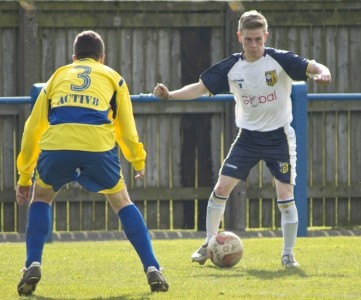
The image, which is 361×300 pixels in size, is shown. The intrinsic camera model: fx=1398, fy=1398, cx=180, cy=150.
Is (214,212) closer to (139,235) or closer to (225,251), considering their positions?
(225,251)

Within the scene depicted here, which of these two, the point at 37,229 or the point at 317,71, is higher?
the point at 317,71

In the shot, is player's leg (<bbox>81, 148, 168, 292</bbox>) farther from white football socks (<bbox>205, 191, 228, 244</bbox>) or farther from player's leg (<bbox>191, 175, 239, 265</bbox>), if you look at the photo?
white football socks (<bbox>205, 191, 228, 244</bbox>)

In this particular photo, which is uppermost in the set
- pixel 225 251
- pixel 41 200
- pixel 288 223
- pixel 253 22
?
pixel 253 22

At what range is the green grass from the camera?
866 centimetres

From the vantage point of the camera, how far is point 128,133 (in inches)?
339

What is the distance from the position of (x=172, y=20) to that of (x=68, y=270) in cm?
443

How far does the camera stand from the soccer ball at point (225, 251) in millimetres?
10328

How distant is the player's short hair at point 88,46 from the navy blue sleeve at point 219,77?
1918 millimetres

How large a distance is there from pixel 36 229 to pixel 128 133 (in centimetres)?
82

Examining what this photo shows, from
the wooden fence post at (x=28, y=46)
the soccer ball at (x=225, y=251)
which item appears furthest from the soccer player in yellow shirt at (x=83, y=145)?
the wooden fence post at (x=28, y=46)

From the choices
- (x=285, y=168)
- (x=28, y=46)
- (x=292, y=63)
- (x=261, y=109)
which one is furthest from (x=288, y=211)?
(x=28, y=46)

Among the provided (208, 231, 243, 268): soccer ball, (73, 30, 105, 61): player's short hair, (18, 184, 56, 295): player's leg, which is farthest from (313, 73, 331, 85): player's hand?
(18, 184, 56, 295): player's leg

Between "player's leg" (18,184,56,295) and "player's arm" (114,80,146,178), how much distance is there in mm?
546

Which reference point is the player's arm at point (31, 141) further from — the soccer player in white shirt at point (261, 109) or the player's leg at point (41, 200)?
the soccer player in white shirt at point (261, 109)
